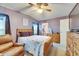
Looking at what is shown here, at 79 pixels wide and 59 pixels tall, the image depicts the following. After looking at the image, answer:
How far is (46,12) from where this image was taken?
181 cm

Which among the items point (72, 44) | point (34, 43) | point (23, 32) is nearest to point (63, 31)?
point (72, 44)

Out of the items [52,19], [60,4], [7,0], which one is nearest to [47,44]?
[52,19]

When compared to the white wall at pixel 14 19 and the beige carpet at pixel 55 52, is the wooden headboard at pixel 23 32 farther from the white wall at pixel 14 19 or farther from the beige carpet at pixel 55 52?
the beige carpet at pixel 55 52

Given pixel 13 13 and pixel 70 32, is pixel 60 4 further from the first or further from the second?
pixel 13 13

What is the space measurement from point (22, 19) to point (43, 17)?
0.30m

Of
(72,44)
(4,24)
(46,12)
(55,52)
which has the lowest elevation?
(55,52)

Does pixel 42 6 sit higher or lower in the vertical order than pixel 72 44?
higher

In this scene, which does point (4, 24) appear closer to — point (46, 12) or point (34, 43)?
point (34, 43)

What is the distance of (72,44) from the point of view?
1783 millimetres

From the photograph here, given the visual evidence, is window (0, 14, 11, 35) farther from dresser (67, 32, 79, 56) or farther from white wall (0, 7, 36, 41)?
dresser (67, 32, 79, 56)

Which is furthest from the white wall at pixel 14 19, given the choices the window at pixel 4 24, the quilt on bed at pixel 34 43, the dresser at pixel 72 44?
the dresser at pixel 72 44

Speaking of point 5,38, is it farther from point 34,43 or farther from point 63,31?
point 63,31

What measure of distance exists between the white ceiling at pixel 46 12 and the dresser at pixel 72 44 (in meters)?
0.30

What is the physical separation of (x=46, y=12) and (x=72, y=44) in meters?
0.59
